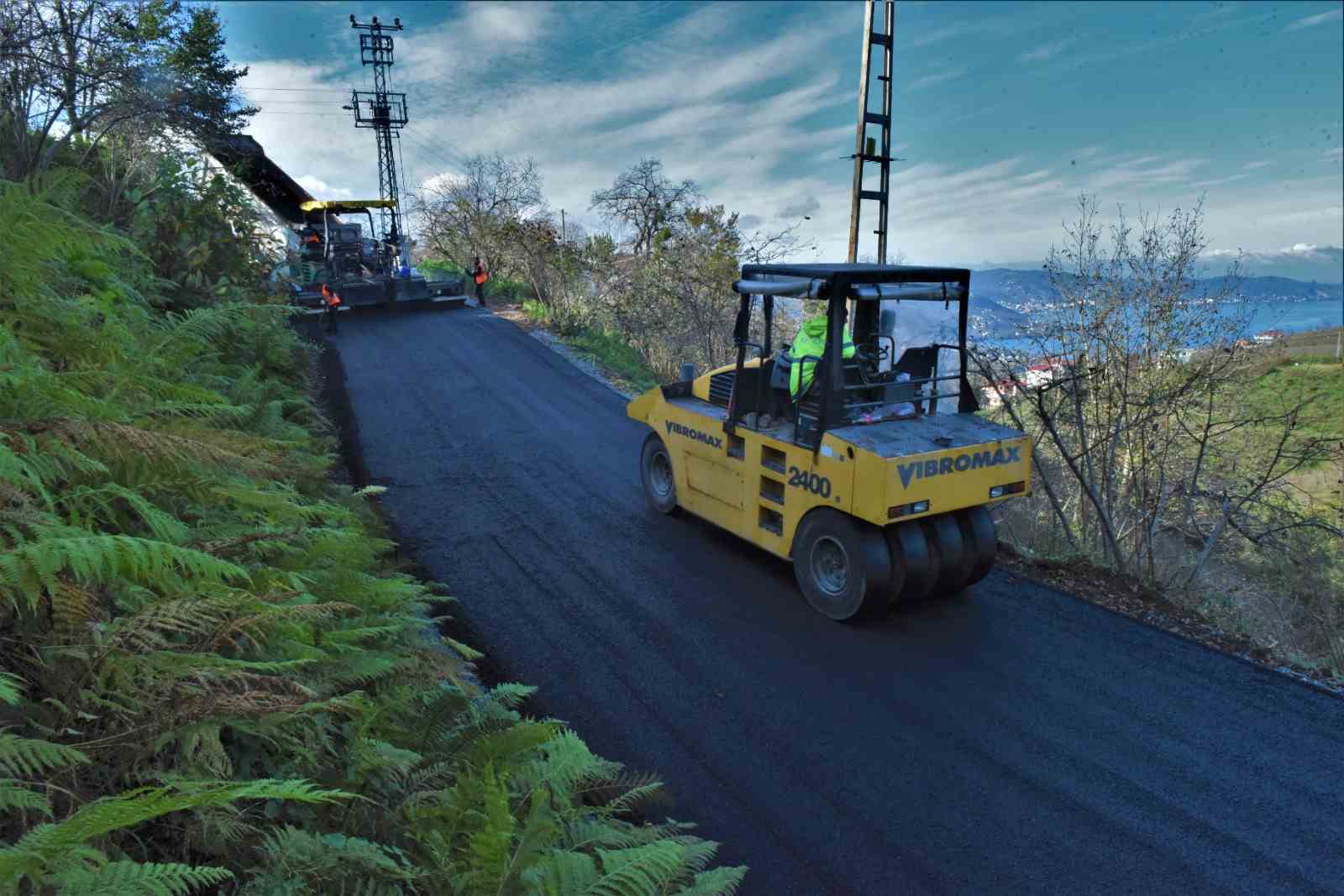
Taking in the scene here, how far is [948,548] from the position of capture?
20.2ft

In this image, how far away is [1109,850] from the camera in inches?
152

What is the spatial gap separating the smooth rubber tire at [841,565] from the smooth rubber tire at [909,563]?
11 cm

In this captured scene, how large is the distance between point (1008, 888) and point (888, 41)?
13692 millimetres

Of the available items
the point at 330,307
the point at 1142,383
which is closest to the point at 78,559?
the point at 1142,383

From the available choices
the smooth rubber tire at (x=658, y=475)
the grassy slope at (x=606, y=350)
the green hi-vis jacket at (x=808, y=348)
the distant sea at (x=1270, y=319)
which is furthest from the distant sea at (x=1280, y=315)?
the grassy slope at (x=606, y=350)

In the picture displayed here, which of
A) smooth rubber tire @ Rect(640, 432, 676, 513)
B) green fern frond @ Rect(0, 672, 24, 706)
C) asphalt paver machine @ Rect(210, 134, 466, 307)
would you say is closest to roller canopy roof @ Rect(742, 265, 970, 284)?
smooth rubber tire @ Rect(640, 432, 676, 513)

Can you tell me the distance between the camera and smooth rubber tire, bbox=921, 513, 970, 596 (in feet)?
20.2

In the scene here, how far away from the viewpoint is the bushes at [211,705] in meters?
2.06

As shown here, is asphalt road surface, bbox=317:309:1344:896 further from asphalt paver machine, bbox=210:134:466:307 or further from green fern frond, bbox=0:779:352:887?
asphalt paver machine, bbox=210:134:466:307

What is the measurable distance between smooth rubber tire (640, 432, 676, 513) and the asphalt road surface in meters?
0.22

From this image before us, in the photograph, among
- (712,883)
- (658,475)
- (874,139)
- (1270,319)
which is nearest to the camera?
(712,883)

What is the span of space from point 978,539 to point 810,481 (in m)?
1.43

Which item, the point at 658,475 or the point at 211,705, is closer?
the point at 211,705

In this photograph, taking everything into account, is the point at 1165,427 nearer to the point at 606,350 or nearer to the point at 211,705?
the point at 211,705
